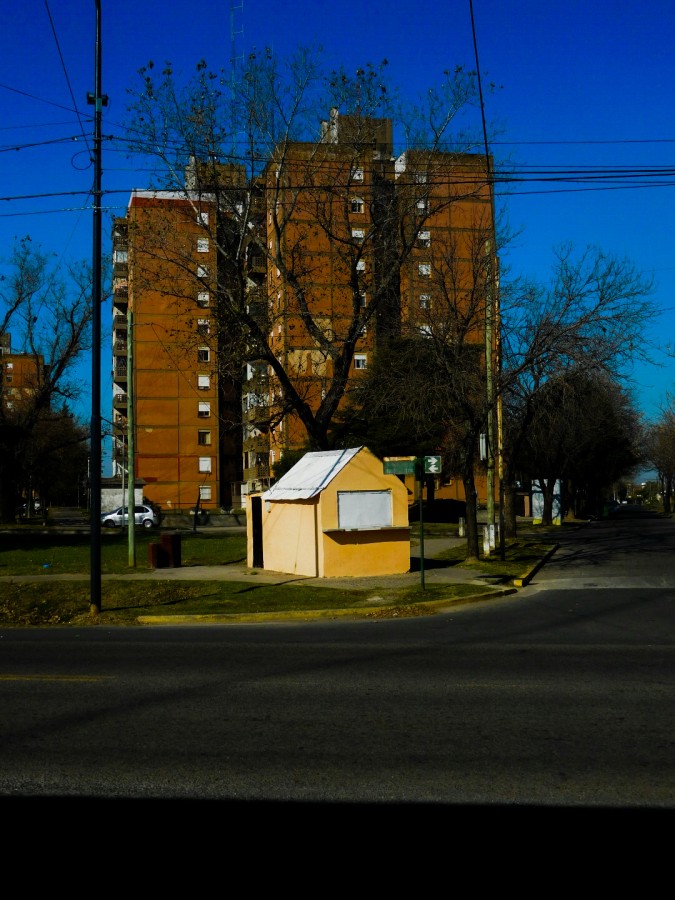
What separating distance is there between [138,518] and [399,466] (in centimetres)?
3742

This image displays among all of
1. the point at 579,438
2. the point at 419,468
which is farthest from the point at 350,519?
the point at 579,438

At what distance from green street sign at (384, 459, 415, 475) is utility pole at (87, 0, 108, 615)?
636cm

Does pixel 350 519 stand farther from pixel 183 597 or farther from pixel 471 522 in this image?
pixel 471 522

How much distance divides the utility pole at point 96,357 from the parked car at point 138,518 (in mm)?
37165

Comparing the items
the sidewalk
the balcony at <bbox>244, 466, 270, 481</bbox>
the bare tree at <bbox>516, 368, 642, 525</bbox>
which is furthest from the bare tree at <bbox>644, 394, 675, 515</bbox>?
the sidewalk

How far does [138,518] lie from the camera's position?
54.9 m

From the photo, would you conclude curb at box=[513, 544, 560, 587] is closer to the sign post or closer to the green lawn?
the green lawn

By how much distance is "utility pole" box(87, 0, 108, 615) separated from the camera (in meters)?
16.0

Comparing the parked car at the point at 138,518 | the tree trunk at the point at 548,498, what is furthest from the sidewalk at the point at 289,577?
the tree trunk at the point at 548,498

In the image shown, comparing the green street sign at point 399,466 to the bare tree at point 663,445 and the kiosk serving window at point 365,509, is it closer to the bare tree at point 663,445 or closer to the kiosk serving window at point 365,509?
the kiosk serving window at point 365,509

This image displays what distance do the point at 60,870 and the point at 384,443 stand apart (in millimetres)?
45375

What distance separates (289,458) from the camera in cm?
5162

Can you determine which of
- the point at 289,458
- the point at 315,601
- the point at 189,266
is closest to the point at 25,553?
the point at 189,266

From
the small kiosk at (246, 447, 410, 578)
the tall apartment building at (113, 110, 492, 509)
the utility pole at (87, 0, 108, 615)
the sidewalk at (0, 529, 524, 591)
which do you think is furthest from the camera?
the tall apartment building at (113, 110, 492, 509)
